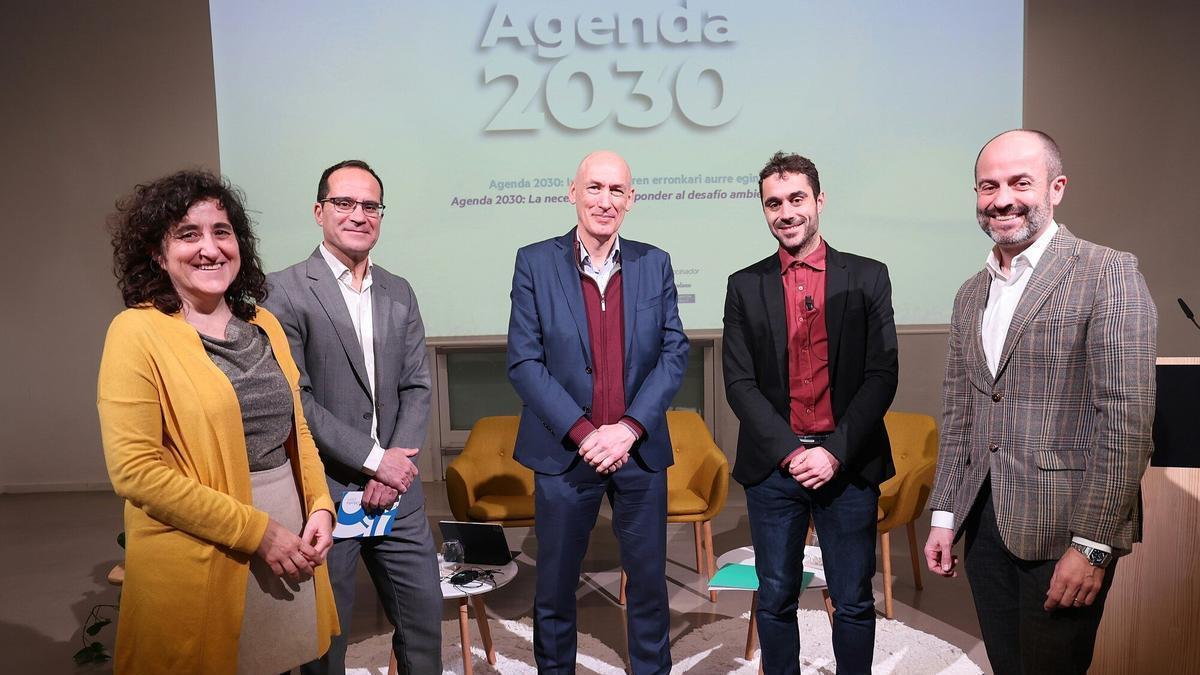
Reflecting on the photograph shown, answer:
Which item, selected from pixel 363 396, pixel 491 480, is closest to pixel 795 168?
pixel 363 396

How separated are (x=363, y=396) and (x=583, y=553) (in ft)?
2.78

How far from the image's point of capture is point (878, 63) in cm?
505

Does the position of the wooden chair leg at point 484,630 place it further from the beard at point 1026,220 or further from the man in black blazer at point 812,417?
the beard at point 1026,220

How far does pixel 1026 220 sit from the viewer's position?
1.84 m

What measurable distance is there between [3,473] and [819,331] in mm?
6786

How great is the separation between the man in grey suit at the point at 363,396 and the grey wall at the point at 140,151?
440cm

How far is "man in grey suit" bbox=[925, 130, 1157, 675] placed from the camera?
1690 millimetres

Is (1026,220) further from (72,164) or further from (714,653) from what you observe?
(72,164)

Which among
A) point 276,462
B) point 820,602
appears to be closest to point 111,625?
point 276,462

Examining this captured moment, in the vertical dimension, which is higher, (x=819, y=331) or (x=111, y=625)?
(x=819, y=331)

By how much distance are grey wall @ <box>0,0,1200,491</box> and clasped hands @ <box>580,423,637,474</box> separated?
4.04 m

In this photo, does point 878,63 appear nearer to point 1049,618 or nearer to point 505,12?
A: point 505,12

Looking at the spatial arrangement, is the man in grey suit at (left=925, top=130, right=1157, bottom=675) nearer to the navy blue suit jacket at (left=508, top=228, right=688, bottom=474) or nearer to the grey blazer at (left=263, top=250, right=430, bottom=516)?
the navy blue suit jacket at (left=508, top=228, right=688, bottom=474)

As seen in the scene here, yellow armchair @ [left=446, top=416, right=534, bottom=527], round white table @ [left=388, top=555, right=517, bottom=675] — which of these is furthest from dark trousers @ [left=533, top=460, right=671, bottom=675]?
yellow armchair @ [left=446, top=416, right=534, bottom=527]
